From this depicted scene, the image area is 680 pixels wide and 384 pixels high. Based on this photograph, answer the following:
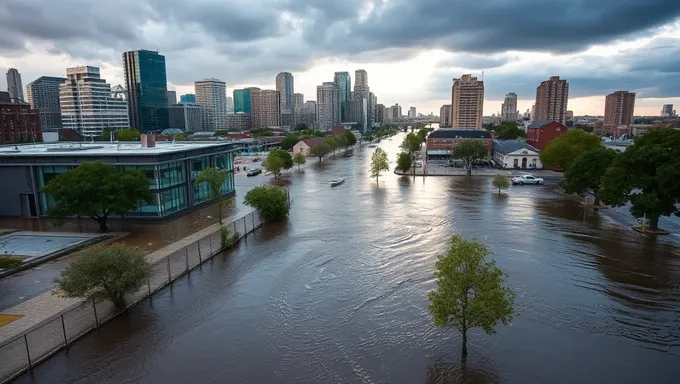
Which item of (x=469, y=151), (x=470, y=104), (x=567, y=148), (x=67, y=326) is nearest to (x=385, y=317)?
(x=67, y=326)

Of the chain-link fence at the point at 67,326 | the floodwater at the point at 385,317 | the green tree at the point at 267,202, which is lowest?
the floodwater at the point at 385,317

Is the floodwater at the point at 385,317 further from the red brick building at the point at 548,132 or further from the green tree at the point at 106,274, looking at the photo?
the red brick building at the point at 548,132

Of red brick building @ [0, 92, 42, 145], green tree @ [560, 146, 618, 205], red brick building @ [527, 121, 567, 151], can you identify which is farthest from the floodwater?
red brick building @ [0, 92, 42, 145]

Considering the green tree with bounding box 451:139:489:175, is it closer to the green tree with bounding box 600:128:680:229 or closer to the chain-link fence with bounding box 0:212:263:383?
the green tree with bounding box 600:128:680:229

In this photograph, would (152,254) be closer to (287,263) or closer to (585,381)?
(287,263)

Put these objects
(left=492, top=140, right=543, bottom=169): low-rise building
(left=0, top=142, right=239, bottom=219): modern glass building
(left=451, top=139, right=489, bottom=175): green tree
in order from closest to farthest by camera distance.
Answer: (left=0, top=142, right=239, bottom=219): modern glass building
(left=451, top=139, right=489, bottom=175): green tree
(left=492, top=140, right=543, bottom=169): low-rise building

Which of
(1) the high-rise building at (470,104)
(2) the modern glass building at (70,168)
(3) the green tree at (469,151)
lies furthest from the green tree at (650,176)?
(1) the high-rise building at (470,104)

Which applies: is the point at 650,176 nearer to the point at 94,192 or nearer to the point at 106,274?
the point at 106,274
